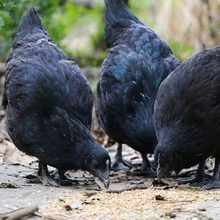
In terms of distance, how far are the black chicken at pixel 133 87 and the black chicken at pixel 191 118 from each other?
89cm

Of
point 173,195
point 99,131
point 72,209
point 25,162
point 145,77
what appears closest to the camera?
point 72,209

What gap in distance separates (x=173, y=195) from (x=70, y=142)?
1322mm

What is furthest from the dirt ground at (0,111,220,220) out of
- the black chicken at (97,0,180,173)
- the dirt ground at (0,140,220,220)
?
the black chicken at (97,0,180,173)

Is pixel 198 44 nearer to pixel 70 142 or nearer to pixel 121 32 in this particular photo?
pixel 121 32

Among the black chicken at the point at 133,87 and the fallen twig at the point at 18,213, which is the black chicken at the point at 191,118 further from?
the fallen twig at the point at 18,213

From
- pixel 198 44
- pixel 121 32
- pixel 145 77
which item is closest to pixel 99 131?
pixel 121 32

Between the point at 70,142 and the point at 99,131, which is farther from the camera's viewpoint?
the point at 99,131

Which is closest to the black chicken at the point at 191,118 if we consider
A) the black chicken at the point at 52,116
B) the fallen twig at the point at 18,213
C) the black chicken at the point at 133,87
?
the black chicken at the point at 52,116

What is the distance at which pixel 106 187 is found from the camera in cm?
648

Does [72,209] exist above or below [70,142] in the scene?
below

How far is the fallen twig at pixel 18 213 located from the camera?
4765 mm

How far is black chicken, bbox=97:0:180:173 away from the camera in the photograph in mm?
7537

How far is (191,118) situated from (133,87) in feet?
4.79

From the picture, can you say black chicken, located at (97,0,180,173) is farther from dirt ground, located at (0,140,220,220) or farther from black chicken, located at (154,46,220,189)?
black chicken, located at (154,46,220,189)
